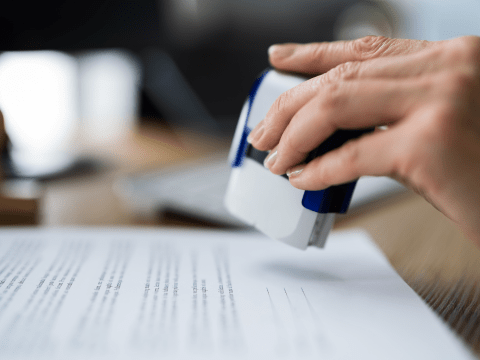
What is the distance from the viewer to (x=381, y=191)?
73 centimetres

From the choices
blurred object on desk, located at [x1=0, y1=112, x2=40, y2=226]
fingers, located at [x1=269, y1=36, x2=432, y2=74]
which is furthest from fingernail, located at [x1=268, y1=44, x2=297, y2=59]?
blurred object on desk, located at [x1=0, y1=112, x2=40, y2=226]

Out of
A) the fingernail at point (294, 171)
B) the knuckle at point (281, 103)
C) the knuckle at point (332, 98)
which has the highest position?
the knuckle at point (332, 98)

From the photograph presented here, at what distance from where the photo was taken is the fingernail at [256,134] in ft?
1.32

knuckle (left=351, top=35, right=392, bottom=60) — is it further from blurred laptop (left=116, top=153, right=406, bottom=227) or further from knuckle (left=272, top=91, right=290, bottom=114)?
blurred laptop (left=116, top=153, right=406, bottom=227)

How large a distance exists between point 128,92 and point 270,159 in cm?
116

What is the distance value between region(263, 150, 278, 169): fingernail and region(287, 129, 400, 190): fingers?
4cm

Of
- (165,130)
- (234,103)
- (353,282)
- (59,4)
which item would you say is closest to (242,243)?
(353,282)

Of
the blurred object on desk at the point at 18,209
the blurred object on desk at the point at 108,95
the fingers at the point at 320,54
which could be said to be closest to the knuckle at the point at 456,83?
the fingers at the point at 320,54

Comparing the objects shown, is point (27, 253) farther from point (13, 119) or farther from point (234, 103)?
point (234, 103)

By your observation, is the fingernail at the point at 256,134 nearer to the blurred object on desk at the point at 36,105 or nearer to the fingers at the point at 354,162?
the fingers at the point at 354,162

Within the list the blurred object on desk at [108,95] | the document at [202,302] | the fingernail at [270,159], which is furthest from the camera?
the blurred object on desk at [108,95]

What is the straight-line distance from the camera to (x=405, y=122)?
1.08 feet

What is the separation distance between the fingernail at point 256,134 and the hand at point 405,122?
0.03 metres

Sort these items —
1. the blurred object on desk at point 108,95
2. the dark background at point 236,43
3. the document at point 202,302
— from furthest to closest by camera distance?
the dark background at point 236,43 < the blurred object on desk at point 108,95 < the document at point 202,302
